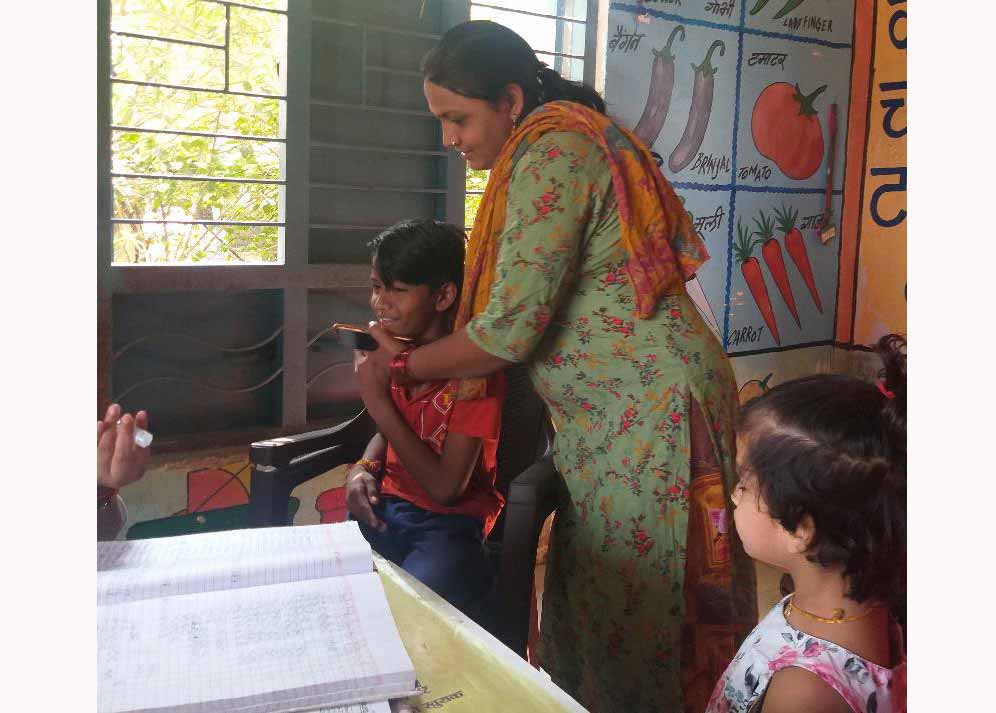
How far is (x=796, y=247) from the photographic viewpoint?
4.57 feet

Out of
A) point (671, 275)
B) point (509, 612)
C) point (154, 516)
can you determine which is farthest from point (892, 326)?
point (154, 516)

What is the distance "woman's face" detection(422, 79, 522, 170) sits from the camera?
3.76 ft

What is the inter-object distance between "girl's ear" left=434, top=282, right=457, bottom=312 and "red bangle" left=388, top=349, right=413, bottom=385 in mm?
143

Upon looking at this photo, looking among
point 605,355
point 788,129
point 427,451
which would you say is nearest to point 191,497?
point 427,451

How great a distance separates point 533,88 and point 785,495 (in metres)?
0.62

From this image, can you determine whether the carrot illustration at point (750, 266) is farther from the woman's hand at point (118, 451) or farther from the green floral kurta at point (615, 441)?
the woman's hand at point (118, 451)

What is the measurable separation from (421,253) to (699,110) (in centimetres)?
50

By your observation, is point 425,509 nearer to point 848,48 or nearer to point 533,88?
point 533,88

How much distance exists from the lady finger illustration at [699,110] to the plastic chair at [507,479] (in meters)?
0.43

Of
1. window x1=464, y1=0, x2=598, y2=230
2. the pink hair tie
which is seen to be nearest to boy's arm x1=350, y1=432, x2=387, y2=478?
window x1=464, y1=0, x2=598, y2=230

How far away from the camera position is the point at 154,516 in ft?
3.58

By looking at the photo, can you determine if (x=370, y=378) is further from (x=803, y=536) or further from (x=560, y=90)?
Result: (x=803, y=536)
